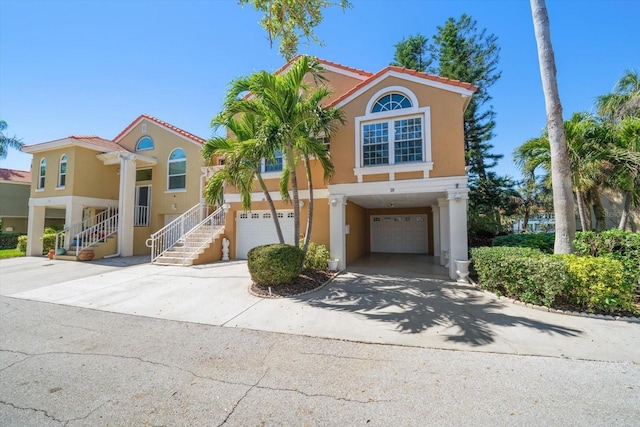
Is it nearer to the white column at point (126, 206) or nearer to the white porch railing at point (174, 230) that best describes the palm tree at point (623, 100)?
the white porch railing at point (174, 230)

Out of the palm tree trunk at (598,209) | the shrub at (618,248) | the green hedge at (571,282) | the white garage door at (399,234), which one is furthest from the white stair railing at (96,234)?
the palm tree trunk at (598,209)

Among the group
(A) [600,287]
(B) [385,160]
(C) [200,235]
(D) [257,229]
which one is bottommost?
(A) [600,287]

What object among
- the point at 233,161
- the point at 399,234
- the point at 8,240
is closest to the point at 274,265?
the point at 233,161

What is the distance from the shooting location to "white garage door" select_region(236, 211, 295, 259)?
473 inches

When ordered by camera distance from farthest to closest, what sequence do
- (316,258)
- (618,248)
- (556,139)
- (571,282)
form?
(316,258) → (556,139) → (618,248) → (571,282)

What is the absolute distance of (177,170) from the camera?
627 inches

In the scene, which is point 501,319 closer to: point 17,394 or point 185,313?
point 185,313

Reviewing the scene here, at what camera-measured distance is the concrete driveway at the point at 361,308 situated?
4.48m

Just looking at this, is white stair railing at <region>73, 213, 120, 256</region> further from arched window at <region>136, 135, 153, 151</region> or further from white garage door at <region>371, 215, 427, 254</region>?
white garage door at <region>371, 215, 427, 254</region>

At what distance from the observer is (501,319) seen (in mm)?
5422

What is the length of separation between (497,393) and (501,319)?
2.83 m

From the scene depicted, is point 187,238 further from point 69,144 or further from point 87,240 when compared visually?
point 69,144

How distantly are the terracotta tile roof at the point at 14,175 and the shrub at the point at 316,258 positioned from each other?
28.8 m

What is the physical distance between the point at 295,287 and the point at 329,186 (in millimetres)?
4312
